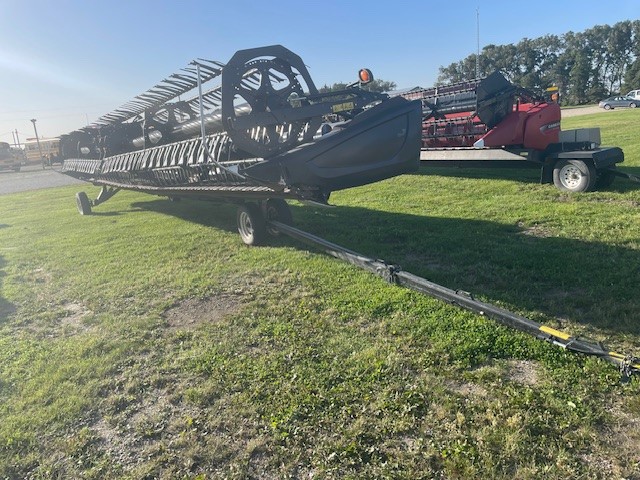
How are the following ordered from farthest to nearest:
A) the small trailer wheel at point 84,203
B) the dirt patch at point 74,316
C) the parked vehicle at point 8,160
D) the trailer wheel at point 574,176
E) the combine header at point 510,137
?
1. the parked vehicle at point 8,160
2. the small trailer wheel at point 84,203
3. the combine header at point 510,137
4. the trailer wheel at point 574,176
5. the dirt patch at point 74,316

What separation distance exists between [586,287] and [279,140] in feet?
12.5

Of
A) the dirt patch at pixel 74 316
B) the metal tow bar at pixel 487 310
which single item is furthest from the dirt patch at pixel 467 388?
the dirt patch at pixel 74 316

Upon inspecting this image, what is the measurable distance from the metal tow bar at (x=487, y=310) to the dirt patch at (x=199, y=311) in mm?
1338

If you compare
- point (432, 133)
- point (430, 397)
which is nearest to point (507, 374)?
point (430, 397)

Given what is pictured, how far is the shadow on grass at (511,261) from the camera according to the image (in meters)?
3.88

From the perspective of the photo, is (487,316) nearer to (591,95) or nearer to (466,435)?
(466,435)

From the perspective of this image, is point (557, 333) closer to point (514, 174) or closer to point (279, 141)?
point (279, 141)

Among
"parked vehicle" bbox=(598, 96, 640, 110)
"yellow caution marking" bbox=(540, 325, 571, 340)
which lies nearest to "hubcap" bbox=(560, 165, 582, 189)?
"yellow caution marking" bbox=(540, 325, 571, 340)

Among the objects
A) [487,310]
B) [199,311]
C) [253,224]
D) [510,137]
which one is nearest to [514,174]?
[510,137]

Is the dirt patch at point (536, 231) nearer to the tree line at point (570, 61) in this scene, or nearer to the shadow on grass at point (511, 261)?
the shadow on grass at point (511, 261)

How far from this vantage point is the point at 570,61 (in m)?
71.0

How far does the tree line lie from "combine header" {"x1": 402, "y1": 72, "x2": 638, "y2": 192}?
62.9m

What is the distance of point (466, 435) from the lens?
2486 mm

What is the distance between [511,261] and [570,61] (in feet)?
262
